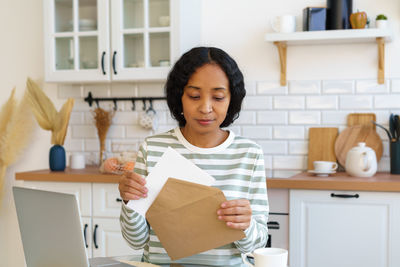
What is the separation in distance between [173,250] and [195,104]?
429 mm

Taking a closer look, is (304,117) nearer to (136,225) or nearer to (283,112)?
(283,112)

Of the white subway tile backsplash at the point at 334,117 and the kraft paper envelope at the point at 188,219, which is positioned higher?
the white subway tile backsplash at the point at 334,117

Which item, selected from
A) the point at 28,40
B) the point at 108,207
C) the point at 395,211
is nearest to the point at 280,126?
A: the point at 395,211

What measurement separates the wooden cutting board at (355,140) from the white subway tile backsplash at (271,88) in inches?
17.9

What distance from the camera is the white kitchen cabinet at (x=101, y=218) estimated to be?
2953mm

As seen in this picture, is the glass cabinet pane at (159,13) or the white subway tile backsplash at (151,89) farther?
the white subway tile backsplash at (151,89)

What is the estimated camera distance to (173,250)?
4.36 ft

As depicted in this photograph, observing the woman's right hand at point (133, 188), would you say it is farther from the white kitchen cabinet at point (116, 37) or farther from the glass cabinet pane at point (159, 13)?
the glass cabinet pane at point (159, 13)

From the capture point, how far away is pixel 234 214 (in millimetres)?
1239

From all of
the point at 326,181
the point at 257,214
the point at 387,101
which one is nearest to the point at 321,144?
the point at 387,101

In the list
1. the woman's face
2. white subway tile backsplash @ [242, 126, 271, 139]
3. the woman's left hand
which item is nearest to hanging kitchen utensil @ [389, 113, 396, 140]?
white subway tile backsplash @ [242, 126, 271, 139]

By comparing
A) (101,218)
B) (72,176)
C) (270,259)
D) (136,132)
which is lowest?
(101,218)

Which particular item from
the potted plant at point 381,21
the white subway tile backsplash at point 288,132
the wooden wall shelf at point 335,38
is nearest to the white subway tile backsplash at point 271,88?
the wooden wall shelf at point 335,38

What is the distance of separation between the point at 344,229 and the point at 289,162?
73cm
